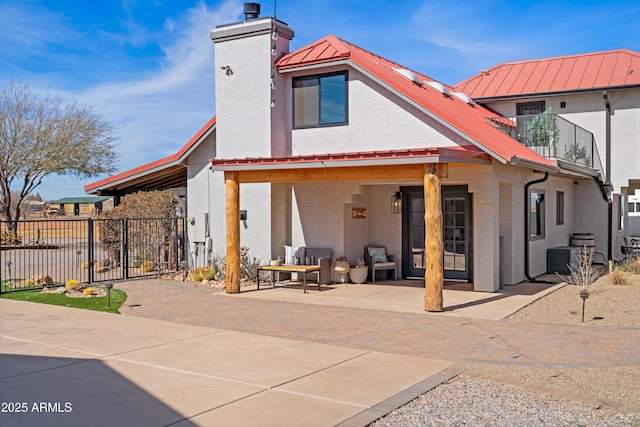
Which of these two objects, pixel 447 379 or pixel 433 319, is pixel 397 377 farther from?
pixel 433 319

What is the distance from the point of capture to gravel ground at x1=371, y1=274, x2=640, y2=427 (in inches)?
232

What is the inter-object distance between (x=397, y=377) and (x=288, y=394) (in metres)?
1.39

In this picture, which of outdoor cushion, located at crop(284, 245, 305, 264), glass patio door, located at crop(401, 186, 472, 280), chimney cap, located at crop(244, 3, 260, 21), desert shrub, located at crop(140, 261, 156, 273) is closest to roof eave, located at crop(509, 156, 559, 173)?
glass patio door, located at crop(401, 186, 472, 280)

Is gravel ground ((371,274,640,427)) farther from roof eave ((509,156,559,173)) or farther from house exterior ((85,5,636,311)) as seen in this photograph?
house exterior ((85,5,636,311))

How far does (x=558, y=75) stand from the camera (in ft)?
72.8

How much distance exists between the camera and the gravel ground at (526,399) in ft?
19.3

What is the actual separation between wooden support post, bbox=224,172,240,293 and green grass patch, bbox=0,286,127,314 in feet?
7.69

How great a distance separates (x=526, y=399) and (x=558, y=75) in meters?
18.2

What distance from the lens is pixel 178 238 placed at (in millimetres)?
18766

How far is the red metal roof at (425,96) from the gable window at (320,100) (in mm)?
485

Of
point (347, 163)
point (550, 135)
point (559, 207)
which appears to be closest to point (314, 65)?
point (347, 163)

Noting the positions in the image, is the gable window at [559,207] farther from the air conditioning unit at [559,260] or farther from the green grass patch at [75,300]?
the green grass patch at [75,300]

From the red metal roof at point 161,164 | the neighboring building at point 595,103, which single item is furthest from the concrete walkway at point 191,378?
the neighboring building at point 595,103

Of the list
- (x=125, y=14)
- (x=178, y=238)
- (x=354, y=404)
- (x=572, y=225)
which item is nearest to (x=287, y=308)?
(x=354, y=404)
